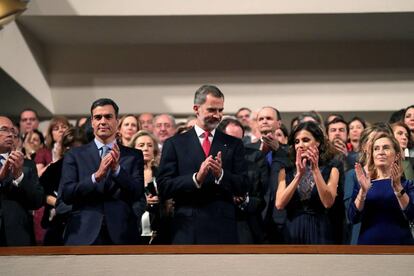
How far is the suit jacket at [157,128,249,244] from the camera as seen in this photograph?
5.17 metres

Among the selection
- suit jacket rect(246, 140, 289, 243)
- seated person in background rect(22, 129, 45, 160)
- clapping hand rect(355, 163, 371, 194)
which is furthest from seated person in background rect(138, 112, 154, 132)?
clapping hand rect(355, 163, 371, 194)

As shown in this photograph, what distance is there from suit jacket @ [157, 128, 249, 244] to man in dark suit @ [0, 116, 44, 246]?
720mm

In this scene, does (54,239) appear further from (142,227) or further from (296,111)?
(296,111)

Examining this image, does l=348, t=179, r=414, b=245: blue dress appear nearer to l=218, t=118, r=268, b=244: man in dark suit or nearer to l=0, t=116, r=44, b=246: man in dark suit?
l=218, t=118, r=268, b=244: man in dark suit

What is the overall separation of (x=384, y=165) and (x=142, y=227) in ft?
4.77

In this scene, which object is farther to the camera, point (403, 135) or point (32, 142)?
point (32, 142)

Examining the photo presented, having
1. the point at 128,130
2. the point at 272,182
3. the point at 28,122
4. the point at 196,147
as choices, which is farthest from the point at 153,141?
the point at 28,122

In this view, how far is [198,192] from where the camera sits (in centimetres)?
520

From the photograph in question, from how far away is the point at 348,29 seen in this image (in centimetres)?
955

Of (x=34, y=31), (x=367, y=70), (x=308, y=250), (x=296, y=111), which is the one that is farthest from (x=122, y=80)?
(x=308, y=250)

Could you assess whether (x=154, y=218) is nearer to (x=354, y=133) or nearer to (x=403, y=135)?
(x=403, y=135)

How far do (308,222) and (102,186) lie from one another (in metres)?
1.20

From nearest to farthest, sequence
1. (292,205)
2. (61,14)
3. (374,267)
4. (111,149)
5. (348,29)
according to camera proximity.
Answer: (374,267), (111,149), (292,205), (61,14), (348,29)

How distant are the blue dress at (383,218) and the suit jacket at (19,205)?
171 centimetres
